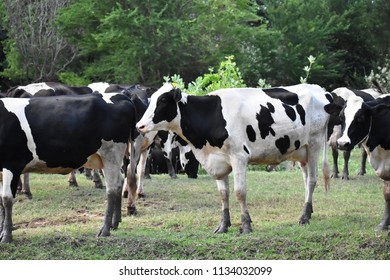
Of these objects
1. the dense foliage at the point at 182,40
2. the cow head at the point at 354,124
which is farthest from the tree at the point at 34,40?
the cow head at the point at 354,124

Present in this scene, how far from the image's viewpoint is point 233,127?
10.8 meters

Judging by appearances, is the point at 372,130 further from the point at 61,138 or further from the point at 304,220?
the point at 61,138

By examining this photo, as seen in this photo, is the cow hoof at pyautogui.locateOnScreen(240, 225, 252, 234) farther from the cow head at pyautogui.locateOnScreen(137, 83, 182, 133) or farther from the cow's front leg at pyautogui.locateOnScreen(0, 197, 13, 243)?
the cow's front leg at pyautogui.locateOnScreen(0, 197, 13, 243)

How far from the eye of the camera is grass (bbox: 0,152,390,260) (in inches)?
376

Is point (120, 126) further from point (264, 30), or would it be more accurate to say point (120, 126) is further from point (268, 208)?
point (264, 30)

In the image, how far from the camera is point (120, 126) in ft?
34.5

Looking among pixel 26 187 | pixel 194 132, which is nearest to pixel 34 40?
pixel 26 187

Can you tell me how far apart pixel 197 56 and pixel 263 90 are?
20.5 m

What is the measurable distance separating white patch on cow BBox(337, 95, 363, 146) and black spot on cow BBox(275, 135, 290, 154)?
999 millimetres

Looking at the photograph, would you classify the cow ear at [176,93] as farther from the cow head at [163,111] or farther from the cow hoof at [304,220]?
the cow hoof at [304,220]

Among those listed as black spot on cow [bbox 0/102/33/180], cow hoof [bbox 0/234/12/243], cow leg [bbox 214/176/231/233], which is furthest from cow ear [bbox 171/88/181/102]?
cow hoof [bbox 0/234/12/243]

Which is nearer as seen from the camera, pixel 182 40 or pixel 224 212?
pixel 224 212

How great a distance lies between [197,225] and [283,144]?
1.59 meters

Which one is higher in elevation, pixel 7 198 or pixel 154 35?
pixel 154 35
